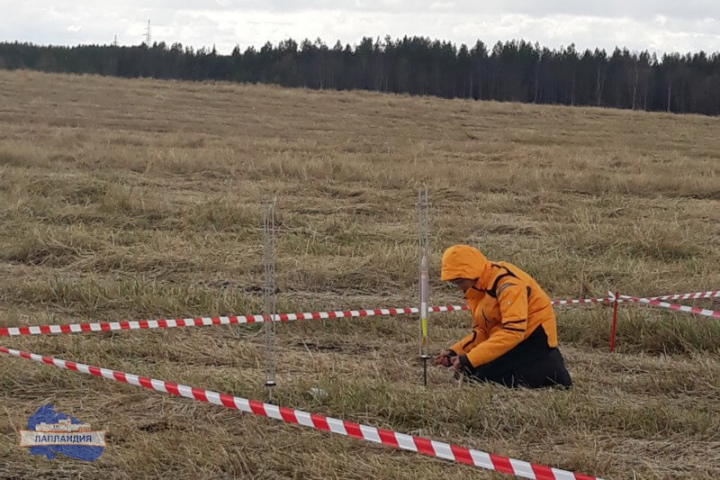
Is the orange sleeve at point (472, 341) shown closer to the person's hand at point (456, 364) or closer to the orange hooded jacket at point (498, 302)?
the orange hooded jacket at point (498, 302)

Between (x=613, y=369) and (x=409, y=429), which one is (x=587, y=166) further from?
(x=409, y=429)

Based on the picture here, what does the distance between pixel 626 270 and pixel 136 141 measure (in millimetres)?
13046

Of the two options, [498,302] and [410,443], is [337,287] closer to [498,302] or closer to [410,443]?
[498,302]

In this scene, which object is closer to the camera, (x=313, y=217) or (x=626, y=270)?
(x=626, y=270)

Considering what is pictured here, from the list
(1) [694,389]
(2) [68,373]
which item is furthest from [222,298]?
(1) [694,389]

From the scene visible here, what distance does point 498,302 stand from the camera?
5395mm

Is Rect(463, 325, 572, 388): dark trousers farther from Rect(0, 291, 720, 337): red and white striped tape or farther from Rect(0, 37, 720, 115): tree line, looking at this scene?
Rect(0, 37, 720, 115): tree line

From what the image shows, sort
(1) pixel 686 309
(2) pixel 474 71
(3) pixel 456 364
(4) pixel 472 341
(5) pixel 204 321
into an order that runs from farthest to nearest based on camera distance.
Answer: (2) pixel 474 71 < (1) pixel 686 309 < (5) pixel 204 321 < (4) pixel 472 341 < (3) pixel 456 364

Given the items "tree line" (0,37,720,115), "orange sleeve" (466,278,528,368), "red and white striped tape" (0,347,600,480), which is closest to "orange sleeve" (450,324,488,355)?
"orange sleeve" (466,278,528,368)

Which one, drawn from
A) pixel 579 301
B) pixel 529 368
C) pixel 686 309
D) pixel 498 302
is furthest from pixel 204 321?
pixel 686 309

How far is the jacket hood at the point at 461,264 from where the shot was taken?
5.27 meters

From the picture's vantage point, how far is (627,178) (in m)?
15.1

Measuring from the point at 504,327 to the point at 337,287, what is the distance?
337 centimetres

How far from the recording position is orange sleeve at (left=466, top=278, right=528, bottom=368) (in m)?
5.28
